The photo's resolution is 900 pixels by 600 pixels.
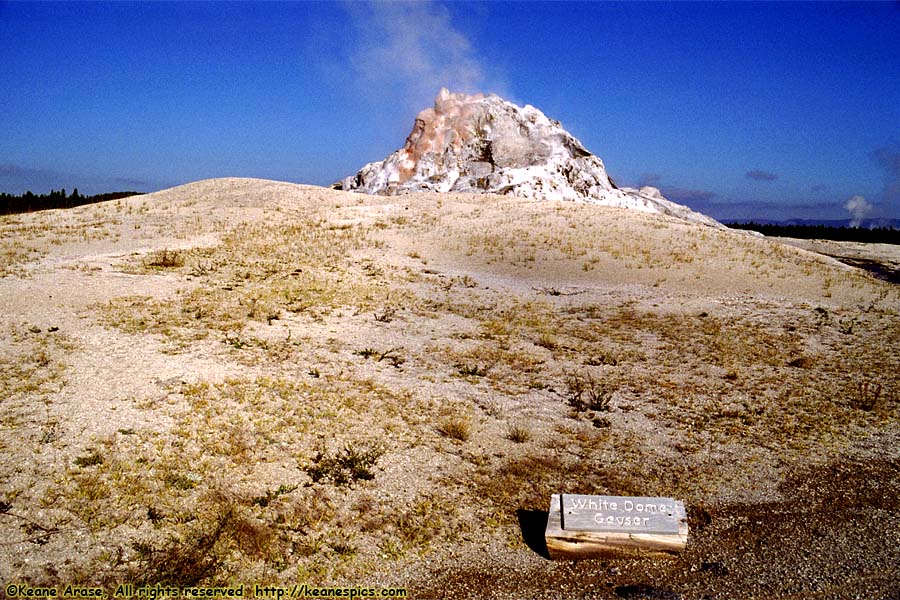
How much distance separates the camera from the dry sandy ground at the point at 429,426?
589cm

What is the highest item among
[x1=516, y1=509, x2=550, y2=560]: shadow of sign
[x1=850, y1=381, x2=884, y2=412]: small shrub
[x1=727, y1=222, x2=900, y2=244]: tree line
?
[x1=727, y1=222, x2=900, y2=244]: tree line

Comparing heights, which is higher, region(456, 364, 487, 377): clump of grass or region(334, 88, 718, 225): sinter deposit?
region(334, 88, 718, 225): sinter deposit

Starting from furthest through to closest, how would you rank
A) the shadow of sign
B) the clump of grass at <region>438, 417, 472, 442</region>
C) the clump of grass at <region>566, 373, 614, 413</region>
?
the clump of grass at <region>566, 373, 614, 413</region>
the clump of grass at <region>438, 417, 472, 442</region>
the shadow of sign

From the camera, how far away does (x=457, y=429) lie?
877 centimetres

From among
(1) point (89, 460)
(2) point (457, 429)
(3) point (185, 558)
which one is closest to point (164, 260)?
(1) point (89, 460)

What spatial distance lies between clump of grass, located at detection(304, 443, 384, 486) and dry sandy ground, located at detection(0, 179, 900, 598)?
0.05 metres

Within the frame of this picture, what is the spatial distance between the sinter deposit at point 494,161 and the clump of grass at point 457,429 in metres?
33.4

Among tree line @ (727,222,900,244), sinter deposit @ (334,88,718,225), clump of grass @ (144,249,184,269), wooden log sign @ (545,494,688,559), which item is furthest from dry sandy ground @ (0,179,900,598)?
tree line @ (727,222,900,244)

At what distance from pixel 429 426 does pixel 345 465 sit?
66.8 inches

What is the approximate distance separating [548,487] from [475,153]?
130ft

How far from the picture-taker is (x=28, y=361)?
404 inches

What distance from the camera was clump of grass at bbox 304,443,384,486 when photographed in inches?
291

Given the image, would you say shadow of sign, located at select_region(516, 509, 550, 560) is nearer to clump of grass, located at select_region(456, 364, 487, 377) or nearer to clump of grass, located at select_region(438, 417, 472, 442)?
clump of grass, located at select_region(438, 417, 472, 442)

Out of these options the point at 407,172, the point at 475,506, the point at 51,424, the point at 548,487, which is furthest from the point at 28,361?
the point at 407,172
